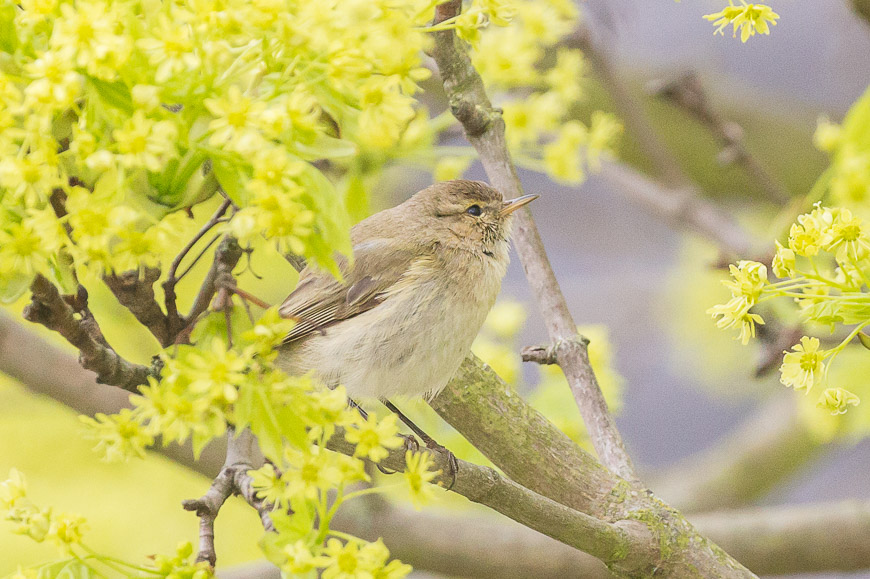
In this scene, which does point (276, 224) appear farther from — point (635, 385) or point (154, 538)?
point (635, 385)

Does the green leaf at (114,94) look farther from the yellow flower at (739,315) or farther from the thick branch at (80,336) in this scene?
the yellow flower at (739,315)

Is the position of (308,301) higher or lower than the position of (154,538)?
higher

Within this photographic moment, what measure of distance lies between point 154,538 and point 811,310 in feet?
12.0

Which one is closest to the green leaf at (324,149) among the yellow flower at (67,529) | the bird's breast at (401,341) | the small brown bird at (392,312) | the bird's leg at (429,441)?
the yellow flower at (67,529)

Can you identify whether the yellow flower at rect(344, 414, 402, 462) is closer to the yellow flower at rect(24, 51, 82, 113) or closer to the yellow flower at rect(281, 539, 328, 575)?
the yellow flower at rect(281, 539, 328, 575)

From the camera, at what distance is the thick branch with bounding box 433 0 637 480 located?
265 centimetres

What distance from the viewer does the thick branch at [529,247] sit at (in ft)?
8.70

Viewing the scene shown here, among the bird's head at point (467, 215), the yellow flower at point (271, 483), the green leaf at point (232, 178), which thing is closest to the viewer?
the green leaf at point (232, 178)

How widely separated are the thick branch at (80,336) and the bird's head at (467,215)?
4.74 ft

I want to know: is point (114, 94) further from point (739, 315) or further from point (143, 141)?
point (739, 315)

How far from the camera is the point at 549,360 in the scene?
2783 mm

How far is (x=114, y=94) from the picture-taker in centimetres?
134

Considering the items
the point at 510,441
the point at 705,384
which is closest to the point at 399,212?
the point at 510,441

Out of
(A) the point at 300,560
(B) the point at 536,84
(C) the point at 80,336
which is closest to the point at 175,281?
(C) the point at 80,336
